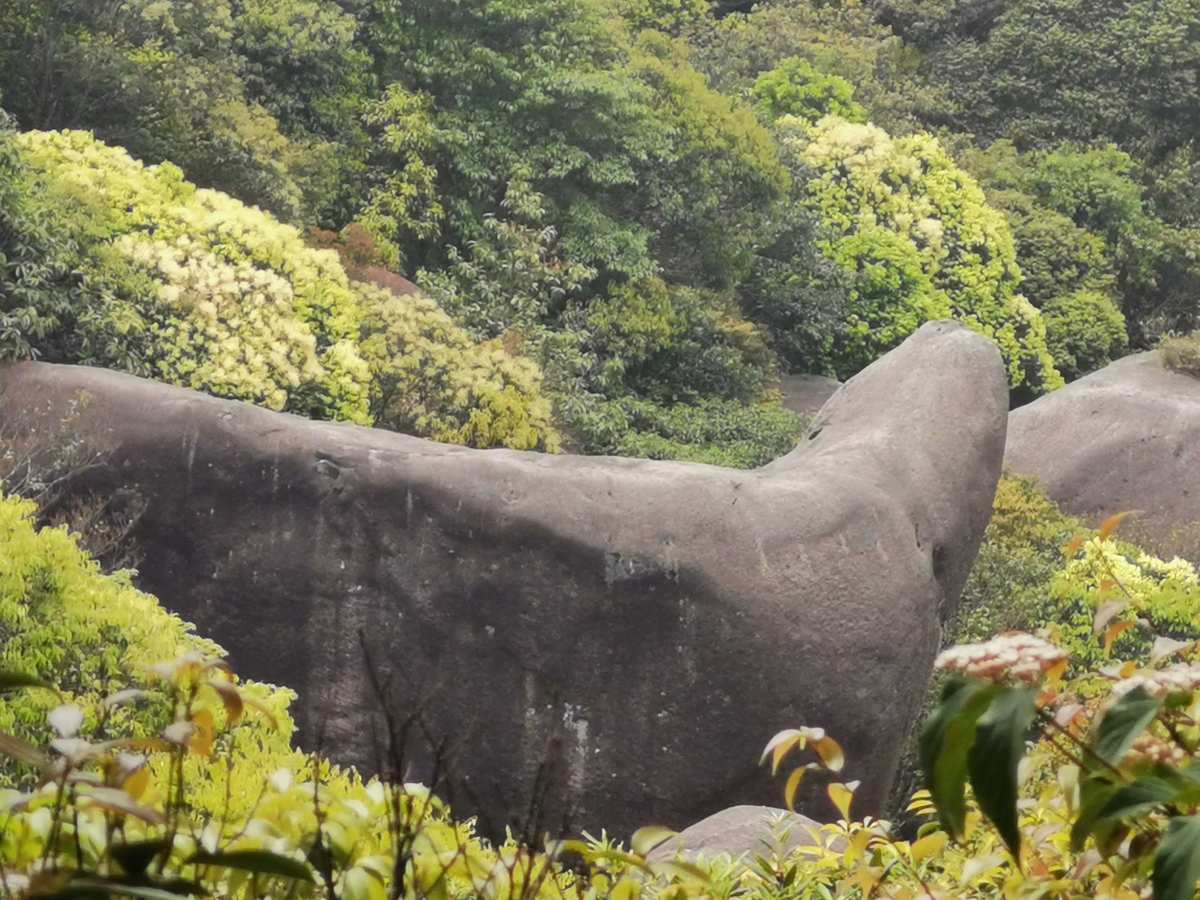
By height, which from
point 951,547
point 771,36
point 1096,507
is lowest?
point 1096,507

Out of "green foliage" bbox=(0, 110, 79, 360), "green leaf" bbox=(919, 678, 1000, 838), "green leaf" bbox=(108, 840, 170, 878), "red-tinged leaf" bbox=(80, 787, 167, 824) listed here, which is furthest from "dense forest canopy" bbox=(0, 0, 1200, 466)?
"green leaf" bbox=(919, 678, 1000, 838)

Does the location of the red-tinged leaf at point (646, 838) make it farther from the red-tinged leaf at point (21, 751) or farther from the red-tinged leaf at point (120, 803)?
the red-tinged leaf at point (21, 751)

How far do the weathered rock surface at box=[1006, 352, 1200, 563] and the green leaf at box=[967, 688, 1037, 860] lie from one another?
14.8m

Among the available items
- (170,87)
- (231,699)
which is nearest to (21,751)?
(231,699)

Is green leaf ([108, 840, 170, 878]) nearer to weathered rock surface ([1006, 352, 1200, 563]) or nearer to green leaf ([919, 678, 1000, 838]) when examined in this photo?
green leaf ([919, 678, 1000, 838])

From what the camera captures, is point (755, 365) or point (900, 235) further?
point (900, 235)

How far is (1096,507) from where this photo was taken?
16.3m

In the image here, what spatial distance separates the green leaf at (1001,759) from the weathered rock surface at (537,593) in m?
7.04

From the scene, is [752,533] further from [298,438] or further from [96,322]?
[96,322]

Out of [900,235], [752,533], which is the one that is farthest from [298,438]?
[900,235]

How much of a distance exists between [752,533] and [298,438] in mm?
2419

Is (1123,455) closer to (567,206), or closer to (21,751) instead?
(567,206)

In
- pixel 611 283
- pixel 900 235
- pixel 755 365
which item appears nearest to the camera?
pixel 611 283

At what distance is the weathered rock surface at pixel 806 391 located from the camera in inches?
774
